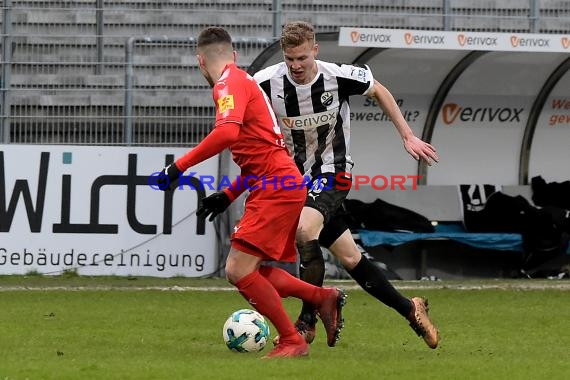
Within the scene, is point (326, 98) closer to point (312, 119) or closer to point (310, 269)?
point (312, 119)

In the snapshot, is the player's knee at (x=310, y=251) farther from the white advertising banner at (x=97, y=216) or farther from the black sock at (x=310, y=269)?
the white advertising banner at (x=97, y=216)

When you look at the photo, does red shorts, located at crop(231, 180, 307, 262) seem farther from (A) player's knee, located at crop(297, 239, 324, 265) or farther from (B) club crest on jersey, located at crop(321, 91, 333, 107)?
(B) club crest on jersey, located at crop(321, 91, 333, 107)

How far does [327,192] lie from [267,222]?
994 millimetres

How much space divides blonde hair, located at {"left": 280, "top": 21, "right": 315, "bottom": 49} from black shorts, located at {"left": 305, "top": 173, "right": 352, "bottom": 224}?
3.09 feet

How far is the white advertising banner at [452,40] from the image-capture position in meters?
13.7

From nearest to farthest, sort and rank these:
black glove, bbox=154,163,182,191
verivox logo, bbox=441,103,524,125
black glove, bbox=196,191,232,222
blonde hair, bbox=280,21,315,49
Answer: black glove, bbox=154,163,182,191 < black glove, bbox=196,191,232,222 < blonde hair, bbox=280,21,315,49 < verivox logo, bbox=441,103,524,125

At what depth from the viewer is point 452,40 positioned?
46.8ft

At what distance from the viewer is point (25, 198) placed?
590 inches

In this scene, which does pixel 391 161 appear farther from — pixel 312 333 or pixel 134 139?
pixel 312 333

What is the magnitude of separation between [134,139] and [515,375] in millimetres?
9936

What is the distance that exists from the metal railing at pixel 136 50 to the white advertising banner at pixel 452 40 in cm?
285

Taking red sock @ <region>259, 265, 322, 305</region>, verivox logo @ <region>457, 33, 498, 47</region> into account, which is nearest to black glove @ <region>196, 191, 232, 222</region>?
red sock @ <region>259, 265, 322, 305</region>

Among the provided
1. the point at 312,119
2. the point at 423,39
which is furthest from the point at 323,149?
the point at 423,39

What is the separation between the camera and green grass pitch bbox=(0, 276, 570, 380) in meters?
6.76
